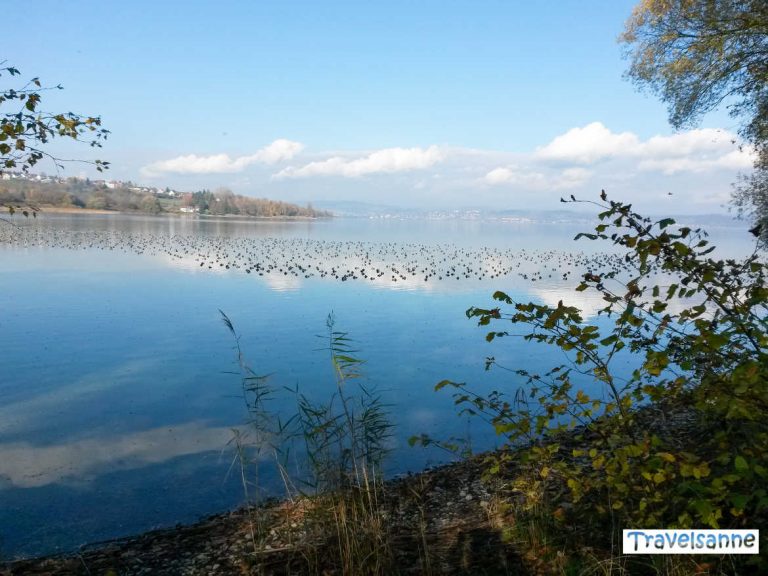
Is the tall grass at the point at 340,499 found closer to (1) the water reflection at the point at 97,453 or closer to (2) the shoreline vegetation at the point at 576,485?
(2) the shoreline vegetation at the point at 576,485

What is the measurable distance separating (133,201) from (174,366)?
11552 centimetres

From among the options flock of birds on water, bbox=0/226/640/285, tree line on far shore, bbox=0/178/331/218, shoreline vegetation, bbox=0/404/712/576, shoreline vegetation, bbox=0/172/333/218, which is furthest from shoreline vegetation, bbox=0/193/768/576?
tree line on far shore, bbox=0/178/331/218

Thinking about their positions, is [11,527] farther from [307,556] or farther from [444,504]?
[444,504]

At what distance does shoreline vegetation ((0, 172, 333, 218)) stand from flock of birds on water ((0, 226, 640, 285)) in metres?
35.6

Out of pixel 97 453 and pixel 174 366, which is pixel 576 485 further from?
pixel 174 366

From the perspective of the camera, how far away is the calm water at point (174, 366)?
7121 mm

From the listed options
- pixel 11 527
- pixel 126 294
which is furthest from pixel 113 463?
pixel 126 294

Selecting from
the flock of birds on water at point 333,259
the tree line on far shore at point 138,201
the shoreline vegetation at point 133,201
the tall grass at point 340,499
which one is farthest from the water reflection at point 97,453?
the tree line on far shore at point 138,201

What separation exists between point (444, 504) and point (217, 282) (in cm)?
2126

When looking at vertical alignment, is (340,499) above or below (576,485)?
below

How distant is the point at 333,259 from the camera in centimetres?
3709

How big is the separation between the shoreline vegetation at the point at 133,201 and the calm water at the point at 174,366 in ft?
204

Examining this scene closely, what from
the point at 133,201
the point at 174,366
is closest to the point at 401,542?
the point at 174,366

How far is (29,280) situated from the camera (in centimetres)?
2378
